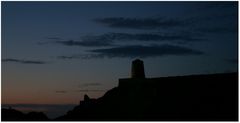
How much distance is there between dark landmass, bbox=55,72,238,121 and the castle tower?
0.30m

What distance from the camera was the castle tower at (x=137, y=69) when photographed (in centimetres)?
2215

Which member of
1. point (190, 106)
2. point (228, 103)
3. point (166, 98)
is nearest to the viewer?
point (228, 103)

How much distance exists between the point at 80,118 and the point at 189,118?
768cm

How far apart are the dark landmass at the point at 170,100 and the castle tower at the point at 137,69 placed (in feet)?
0.97

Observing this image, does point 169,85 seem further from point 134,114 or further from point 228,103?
point 228,103

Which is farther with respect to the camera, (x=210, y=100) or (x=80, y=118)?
(x=80, y=118)

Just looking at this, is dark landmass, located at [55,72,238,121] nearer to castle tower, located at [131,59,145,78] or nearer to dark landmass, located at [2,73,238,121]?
dark landmass, located at [2,73,238,121]

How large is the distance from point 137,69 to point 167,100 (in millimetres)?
2829

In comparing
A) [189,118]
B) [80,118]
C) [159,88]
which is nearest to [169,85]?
[159,88]

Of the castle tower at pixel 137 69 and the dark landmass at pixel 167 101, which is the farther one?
the castle tower at pixel 137 69

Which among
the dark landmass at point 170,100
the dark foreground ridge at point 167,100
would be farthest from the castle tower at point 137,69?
the dark landmass at point 170,100

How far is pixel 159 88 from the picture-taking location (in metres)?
21.3

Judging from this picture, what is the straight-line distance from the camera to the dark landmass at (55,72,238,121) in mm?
18406

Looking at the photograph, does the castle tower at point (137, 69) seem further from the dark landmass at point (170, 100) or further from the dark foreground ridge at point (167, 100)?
the dark landmass at point (170, 100)
